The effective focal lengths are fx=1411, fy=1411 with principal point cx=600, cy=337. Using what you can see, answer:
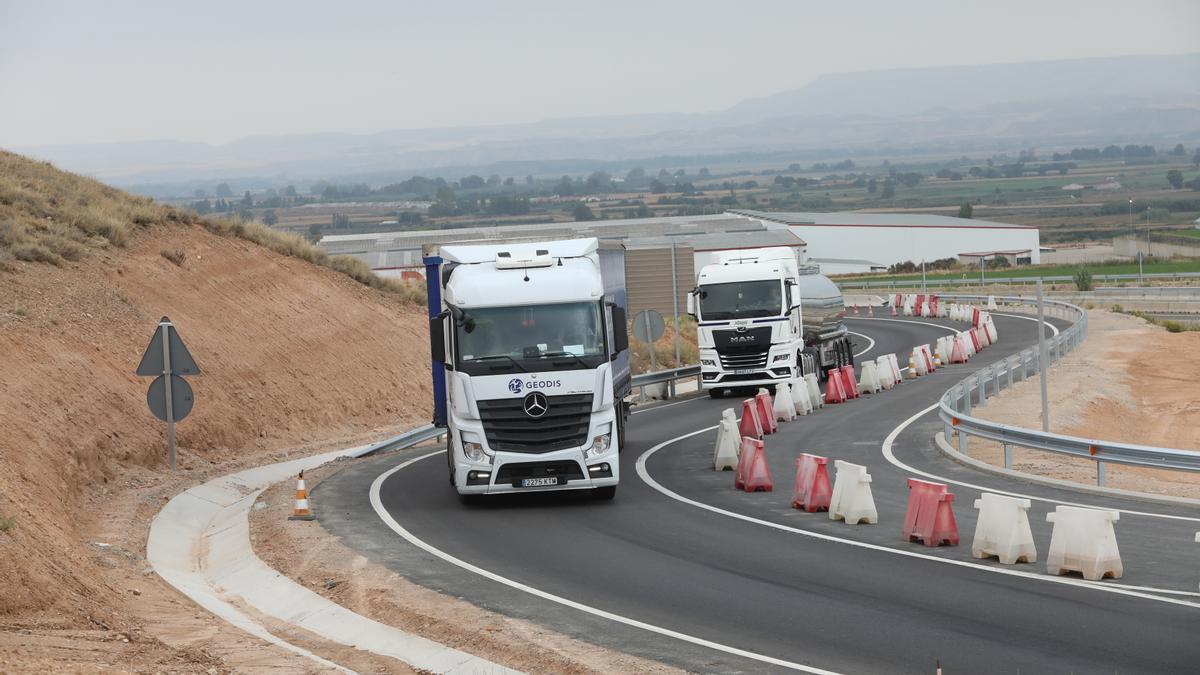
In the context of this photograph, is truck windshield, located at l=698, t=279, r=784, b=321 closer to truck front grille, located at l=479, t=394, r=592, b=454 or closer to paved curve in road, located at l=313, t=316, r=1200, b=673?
paved curve in road, located at l=313, t=316, r=1200, b=673

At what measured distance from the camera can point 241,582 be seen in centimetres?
1516

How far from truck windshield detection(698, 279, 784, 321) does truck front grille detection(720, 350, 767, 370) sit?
0.94m

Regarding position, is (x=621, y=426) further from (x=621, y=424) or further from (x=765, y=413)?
(x=765, y=413)

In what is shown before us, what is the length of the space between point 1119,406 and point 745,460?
15.6 metres

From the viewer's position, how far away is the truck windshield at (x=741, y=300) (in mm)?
33875

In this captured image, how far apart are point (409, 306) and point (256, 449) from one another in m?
15.5

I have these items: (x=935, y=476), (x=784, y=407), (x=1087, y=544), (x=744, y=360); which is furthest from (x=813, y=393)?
(x=1087, y=544)

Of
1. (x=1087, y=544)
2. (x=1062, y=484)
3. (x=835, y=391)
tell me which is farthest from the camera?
(x=835, y=391)

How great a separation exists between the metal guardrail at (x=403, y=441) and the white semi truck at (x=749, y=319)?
8.88 m

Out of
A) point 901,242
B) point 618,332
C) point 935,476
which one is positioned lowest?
point 901,242

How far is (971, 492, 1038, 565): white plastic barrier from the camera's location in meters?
14.2

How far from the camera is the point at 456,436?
18.8 m

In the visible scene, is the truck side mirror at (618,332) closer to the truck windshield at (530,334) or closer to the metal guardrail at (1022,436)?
the truck windshield at (530,334)

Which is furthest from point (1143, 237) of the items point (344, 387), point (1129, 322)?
point (344, 387)
